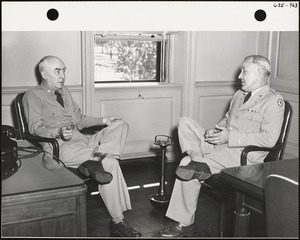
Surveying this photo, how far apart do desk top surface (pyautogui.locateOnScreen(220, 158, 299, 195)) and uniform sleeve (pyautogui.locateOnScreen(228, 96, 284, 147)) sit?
69 centimetres

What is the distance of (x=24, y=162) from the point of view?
6.32 ft

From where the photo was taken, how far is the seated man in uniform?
8.86ft

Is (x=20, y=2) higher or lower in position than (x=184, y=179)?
higher

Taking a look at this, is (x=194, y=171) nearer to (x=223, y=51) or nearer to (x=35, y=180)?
(x=35, y=180)

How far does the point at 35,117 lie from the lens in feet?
9.61

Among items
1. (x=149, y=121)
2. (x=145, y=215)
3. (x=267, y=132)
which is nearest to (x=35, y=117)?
(x=145, y=215)

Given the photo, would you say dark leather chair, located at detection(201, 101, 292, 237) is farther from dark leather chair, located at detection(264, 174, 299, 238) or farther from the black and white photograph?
dark leather chair, located at detection(264, 174, 299, 238)

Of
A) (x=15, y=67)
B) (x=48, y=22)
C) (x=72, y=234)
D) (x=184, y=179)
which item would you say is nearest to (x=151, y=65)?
(x=15, y=67)

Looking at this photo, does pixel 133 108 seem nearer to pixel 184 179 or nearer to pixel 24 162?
pixel 184 179

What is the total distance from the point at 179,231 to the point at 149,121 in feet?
6.83

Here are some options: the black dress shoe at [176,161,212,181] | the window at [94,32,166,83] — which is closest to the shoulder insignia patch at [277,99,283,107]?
the black dress shoe at [176,161,212,181]

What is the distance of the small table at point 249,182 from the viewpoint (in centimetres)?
176

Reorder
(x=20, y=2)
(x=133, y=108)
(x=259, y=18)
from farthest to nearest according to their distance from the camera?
(x=133, y=108) < (x=259, y=18) < (x=20, y=2)

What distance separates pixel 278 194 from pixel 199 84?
355 centimetres
